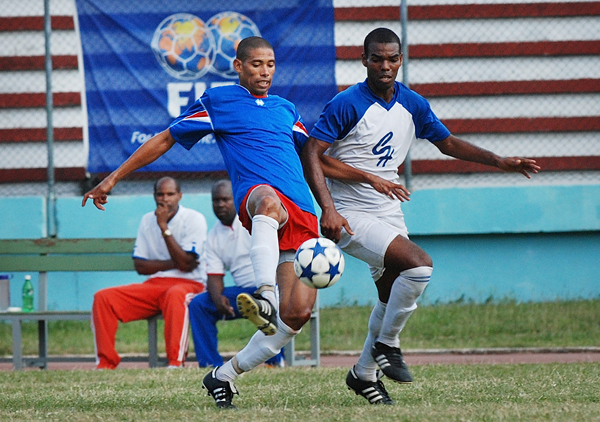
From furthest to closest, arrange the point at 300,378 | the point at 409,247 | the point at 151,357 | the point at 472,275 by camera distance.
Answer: the point at 472,275
the point at 151,357
the point at 300,378
the point at 409,247

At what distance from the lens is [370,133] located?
5.95 m

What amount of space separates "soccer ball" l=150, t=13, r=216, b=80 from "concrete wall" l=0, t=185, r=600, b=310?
1.58m

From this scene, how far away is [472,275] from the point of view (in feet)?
38.0

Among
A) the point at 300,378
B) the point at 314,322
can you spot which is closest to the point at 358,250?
the point at 300,378

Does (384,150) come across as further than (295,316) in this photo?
Yes

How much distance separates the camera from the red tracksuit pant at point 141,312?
8.76 m

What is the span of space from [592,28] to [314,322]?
5.84m

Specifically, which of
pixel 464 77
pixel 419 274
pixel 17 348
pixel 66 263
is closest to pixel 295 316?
pixel 419 274

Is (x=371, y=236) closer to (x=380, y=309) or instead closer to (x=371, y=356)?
(x=380, y=309)

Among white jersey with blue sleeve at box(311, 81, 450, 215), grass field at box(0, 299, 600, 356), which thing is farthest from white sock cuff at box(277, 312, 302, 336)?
grass field at box(0, 299, 600, 356)

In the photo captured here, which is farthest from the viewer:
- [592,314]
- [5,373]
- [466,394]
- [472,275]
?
[472,275]

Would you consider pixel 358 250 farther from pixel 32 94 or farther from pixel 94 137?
pixel 32 94

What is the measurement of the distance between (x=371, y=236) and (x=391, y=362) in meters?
0.78

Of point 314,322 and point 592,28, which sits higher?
point 592,28
